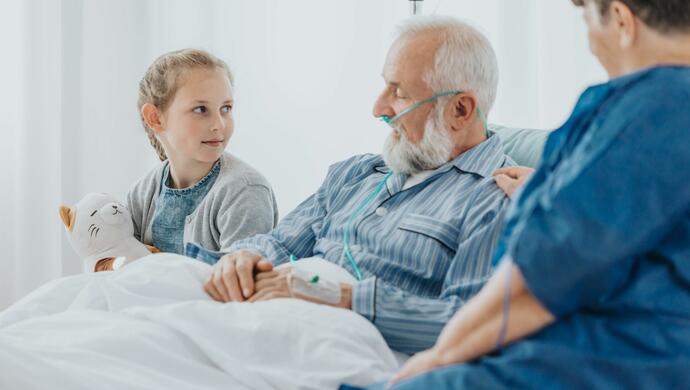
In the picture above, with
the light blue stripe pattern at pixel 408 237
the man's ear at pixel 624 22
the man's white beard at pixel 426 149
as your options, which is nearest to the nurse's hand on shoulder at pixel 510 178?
the light blue stripe pattern at pixel 408 237

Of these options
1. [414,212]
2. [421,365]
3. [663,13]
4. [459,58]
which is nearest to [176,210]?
[414,212]

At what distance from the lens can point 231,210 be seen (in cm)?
226

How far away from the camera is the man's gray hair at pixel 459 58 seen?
1.88 metres

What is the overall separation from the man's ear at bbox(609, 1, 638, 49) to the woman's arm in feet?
1.13

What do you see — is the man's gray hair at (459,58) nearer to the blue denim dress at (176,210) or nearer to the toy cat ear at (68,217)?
the blue denim dress at (176,210)

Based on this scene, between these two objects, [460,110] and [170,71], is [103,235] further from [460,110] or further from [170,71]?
[460,110]

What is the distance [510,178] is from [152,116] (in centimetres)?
119

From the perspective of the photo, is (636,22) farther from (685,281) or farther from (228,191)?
(228,191)

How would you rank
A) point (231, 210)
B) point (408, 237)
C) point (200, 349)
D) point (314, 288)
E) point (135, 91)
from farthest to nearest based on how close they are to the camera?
1. point (135, 91)
2. point (231, 210)
3. point (408, 237)
4. point (314, 288)
5. point (200, 349)

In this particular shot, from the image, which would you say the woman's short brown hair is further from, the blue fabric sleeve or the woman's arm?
the woman's arm

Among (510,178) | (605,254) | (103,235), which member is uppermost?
(605,254)

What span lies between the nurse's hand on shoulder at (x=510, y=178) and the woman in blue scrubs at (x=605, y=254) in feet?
1.93

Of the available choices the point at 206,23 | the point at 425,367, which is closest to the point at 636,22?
the point at 425,367

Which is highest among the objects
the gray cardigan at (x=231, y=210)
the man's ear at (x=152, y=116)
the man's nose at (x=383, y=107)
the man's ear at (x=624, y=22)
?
the man's ear at (x=624, y=22)
